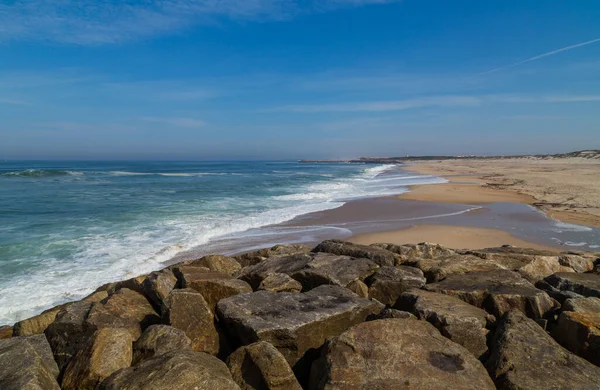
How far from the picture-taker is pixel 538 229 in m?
13.6

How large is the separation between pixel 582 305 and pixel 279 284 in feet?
12.0

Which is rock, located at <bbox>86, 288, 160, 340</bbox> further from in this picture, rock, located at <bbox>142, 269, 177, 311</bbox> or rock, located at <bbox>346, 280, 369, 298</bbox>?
rock, located at <bbox>346, 280, 369, 298</bbox>

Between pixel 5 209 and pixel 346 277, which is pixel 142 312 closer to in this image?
pixel 346 277

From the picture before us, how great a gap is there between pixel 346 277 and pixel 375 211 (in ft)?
42.9

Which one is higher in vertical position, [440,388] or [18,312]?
[440,388]

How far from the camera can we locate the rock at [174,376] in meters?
2.90

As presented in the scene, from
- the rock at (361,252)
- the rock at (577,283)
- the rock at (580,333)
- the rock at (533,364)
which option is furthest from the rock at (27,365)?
the rock at (577,283)

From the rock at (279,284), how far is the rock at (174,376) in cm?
205

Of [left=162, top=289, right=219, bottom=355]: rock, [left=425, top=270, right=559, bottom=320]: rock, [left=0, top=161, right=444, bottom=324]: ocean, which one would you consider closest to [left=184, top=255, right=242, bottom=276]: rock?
[left=162, top=289, right=219, bottom=355]: rock

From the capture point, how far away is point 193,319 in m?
4.20

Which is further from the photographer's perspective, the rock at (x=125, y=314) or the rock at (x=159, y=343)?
the rock at (x=125, y=314)

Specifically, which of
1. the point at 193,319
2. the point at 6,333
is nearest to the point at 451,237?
the point at 193,319

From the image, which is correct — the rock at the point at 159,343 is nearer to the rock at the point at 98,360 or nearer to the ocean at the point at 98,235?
the rock at the point at 98,360

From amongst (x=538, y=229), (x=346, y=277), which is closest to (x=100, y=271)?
(x=346, y=277)
